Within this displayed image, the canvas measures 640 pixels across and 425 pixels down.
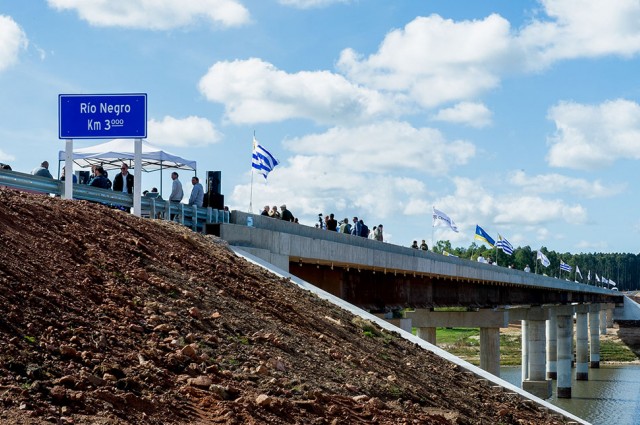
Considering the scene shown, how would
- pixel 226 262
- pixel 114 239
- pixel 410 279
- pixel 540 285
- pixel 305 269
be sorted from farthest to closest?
1. pixel 540 285
2. pixel 410 279
3. pixel 305 269
4. pixel 226 262
5. pixel 114 239

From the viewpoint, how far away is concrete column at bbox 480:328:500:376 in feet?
166

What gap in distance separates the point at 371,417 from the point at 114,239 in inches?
232

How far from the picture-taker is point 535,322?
2621 inches

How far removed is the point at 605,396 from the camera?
220 ft

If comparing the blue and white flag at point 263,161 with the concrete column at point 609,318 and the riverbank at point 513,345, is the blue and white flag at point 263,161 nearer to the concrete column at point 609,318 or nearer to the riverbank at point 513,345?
the riverbank at point 513,345

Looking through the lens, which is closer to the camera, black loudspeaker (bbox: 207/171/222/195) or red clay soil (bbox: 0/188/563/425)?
red clay soil (bbox: 0/188/563/425)

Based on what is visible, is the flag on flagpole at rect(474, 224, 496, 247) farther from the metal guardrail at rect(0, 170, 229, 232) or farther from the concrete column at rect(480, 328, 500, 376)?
the metal guardrail at rect(0, 170, 229, 232)

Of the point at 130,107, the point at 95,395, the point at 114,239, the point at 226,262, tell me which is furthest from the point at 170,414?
the point at 130,107

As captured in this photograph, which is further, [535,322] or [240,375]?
[535,322]

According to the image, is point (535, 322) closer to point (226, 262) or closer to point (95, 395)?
point (226, 262)

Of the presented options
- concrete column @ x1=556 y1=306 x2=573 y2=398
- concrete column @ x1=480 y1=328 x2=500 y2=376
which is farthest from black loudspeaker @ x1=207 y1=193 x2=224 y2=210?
concrete column @ x1=556 y1=306 x2=573 y2=398

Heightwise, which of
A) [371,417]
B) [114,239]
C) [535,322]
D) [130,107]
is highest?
[130,107]

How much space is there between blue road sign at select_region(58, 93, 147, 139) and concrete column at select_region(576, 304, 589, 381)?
7334 cm

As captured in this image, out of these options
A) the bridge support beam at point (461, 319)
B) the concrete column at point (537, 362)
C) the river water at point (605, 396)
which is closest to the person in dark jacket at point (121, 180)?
the bridge support beam at point (461, 319)
